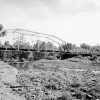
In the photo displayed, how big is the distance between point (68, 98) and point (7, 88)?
434 cm

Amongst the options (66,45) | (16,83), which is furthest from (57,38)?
(16,83)

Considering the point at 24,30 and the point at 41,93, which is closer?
the point at 41,93

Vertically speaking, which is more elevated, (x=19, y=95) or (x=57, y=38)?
(x=57, y=38)

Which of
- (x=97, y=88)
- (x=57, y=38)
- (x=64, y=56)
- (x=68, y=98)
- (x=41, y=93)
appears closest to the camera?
(x=68, y=98)

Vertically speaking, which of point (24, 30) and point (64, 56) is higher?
point (24, 30)

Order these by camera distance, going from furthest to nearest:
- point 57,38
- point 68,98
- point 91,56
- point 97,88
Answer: point 57,38
point 91,56
point 97,88
point 68,98

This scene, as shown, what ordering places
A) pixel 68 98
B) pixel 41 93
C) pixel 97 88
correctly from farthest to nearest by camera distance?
pixel 97 88 → pixel 41 93 → pixel 68 98

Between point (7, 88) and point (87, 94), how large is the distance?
5.46 metres

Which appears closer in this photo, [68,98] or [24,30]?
[68,98]

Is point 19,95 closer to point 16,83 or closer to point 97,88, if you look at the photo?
point 16,83

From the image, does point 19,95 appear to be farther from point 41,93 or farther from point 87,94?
point 87,94

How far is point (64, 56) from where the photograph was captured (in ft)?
233

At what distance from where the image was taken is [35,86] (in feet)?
47.3

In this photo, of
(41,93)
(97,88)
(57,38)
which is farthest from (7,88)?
(57,38)
